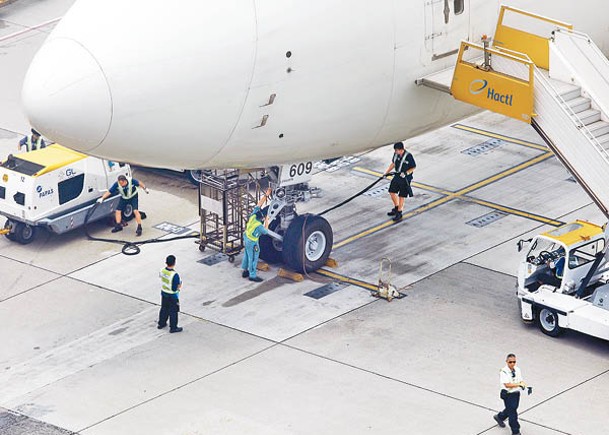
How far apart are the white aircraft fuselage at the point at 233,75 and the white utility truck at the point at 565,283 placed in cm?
372

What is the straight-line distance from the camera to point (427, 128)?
103ft

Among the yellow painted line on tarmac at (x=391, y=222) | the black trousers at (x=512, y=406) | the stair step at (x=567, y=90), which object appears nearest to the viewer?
the black trousers at (x=512, y=406)

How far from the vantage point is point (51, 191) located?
110 ft

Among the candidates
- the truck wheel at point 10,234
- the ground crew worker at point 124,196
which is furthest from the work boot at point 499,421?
the truck wheel at point 10,234

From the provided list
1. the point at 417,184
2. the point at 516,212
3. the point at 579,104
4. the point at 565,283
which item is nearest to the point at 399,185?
the point at 417,184

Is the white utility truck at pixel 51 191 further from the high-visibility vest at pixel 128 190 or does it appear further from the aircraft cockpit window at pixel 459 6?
the aircraft cockpit window at pixel 459 6

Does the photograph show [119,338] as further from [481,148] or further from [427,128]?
[481,148]

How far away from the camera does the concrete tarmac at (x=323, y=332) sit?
2645cm

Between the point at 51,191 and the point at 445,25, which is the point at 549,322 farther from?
the point at 51,191

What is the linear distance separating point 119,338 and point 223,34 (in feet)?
20.2

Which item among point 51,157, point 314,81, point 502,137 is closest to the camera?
point 314,81

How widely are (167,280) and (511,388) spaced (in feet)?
22.8

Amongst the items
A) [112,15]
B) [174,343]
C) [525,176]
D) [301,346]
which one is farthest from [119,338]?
[525,176]

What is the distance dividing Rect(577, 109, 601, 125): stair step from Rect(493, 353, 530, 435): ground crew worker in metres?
6.18
